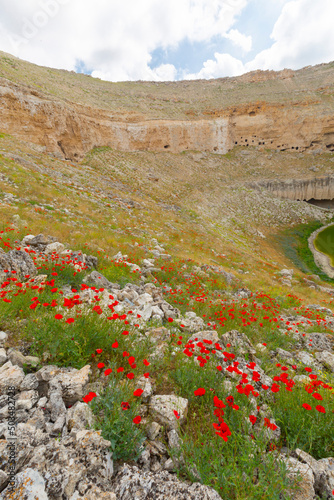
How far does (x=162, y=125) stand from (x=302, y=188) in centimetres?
2919

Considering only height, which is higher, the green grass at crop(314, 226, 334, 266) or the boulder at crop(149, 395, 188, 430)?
the green grass at crop(314, 226, 334, 266)

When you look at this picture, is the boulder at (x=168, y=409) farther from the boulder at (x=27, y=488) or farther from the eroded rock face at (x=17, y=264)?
the eroded rock face at (x=17, y=264)

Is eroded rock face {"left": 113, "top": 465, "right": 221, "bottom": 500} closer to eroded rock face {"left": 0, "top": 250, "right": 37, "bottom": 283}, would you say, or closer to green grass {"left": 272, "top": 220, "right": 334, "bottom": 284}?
eroded rock face {"left": 0, "top": 250, "right": 37, "bottom": 283}

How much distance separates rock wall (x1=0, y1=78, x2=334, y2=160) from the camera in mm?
24906

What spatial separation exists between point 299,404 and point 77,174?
83.6 feet

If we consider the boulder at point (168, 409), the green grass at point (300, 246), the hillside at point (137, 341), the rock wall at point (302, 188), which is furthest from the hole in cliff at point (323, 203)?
the boulder at point (168, 409)

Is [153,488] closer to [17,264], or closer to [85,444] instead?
[85,444]

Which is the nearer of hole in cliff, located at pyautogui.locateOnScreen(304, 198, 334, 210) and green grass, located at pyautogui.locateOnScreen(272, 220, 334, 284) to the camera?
green grass, located at pyautogui.locateOnScreen(272, 220, 334, 284)

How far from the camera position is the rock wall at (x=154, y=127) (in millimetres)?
24906

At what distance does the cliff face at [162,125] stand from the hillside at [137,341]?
0.30 metres

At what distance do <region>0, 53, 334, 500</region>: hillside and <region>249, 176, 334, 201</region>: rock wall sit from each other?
→ 1635 cm

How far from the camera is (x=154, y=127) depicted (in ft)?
129

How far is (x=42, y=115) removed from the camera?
25.7 metres

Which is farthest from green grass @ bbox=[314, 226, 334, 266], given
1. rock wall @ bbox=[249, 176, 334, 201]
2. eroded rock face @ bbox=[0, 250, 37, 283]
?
eroded rock face @ bbox=[0, 250, 37, 283]
